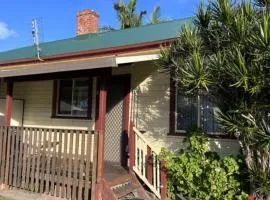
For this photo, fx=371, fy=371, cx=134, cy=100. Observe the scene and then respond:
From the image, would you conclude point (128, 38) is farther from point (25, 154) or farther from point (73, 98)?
point (25, 154)

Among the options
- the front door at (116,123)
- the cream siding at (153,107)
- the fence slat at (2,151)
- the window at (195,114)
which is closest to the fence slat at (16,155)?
the fence slat at (2,151)

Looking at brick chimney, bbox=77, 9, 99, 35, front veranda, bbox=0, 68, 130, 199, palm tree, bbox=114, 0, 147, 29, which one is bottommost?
front veranda, bbox=0, 68, 130, 199

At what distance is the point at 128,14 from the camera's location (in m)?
28.6

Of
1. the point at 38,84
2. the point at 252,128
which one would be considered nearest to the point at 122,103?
the point at 38,84

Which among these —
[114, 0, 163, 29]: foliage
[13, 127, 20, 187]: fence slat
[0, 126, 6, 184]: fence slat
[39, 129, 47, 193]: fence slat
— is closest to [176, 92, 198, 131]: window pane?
[39, 129, 47, 193]: fence slat

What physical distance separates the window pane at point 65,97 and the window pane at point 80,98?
0.22 metres

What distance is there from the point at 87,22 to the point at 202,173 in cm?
1030

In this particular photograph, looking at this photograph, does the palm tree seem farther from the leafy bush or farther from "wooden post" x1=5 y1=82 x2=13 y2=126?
the leafy bush

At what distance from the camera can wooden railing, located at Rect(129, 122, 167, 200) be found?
849 cm

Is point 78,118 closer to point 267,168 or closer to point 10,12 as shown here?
point 267,168

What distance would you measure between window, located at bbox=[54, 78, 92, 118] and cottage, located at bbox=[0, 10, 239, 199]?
3cm

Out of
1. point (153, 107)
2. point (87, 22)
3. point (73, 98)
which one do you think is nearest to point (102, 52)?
point (153, 107)

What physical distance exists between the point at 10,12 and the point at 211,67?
705 inches

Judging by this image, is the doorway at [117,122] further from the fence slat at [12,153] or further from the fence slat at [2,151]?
the fence slat at [2,151]
